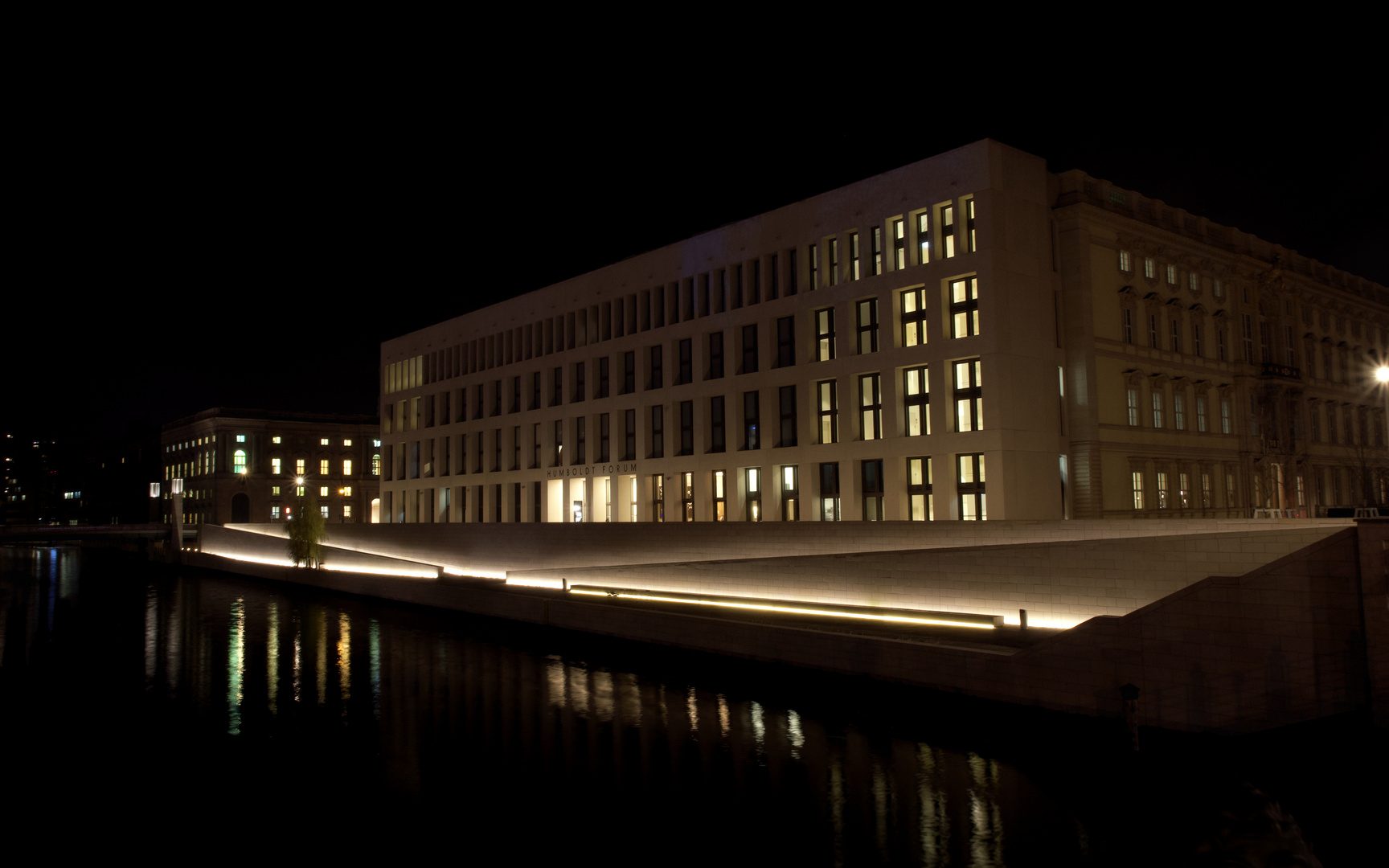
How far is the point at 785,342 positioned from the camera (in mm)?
37781

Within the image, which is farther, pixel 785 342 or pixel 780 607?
pixel 785 342

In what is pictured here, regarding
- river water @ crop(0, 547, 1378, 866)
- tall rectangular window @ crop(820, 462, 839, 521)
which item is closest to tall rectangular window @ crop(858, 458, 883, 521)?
tall rectangular window @ crop(820, 462, 839, 521)

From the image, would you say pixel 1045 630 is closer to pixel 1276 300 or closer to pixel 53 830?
pixel 53 830

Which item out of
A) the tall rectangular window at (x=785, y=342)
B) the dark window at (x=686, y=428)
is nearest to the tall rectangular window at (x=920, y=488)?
the tall rectangular window at (x=785, y=342)

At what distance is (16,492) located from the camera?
130 m

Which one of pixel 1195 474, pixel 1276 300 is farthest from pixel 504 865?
pixel 1276 300

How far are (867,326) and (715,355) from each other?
8938 mm

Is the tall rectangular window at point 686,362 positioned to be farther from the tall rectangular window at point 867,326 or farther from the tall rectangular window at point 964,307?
the tall rectangular window at point 964,307

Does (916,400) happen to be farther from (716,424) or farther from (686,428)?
(686,428)

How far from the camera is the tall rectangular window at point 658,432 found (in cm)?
4334

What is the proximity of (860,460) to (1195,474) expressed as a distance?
48.1 feet

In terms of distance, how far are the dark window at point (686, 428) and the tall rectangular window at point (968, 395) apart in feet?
46.5

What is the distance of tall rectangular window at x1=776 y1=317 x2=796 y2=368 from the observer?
37438mm

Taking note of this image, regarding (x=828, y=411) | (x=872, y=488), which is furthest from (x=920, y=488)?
(x=828, y=411)
